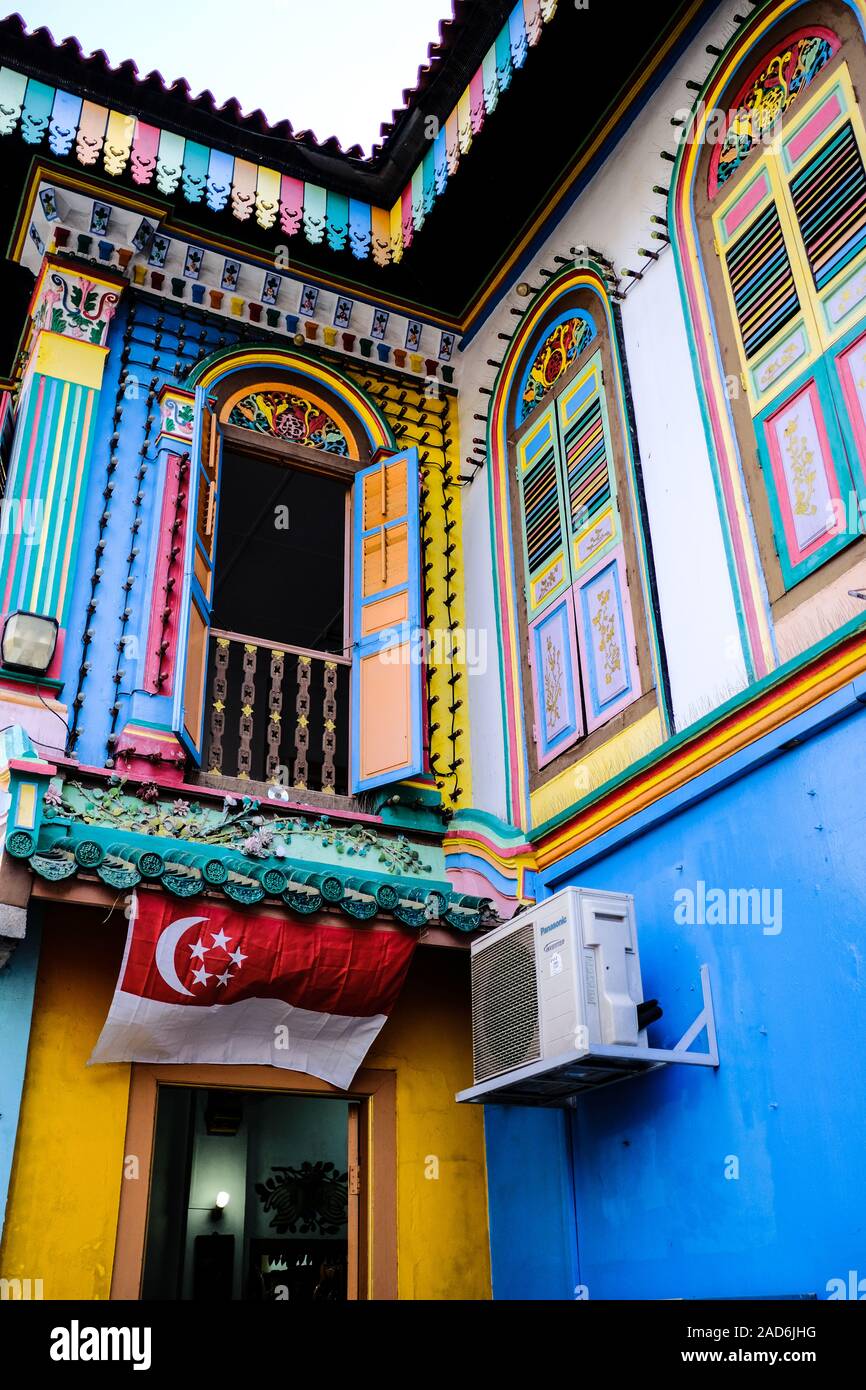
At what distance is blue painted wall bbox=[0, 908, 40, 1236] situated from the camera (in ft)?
15.5

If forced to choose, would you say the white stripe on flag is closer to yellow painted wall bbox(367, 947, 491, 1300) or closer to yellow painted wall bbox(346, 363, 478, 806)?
yellow painted wall bbox(367, 947, 491, 1300)

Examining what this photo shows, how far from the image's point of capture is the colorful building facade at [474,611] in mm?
4477

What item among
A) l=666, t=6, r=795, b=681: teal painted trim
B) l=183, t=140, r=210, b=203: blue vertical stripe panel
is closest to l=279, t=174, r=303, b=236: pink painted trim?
l=183, t=140, r=210, b=203: blue vertical stripe panel

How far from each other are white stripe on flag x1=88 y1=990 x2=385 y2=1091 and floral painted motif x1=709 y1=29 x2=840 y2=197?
4106 millimetres

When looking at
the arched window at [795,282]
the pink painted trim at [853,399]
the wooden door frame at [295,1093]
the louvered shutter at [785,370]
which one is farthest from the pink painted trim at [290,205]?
the wooden door frame at [295,1093]

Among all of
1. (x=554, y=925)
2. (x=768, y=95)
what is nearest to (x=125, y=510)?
(x=554, y=925)

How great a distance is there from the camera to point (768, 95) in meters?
5.30

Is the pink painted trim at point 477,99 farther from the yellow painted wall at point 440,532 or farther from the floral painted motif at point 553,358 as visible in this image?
the yellow painted wall at point 440,532

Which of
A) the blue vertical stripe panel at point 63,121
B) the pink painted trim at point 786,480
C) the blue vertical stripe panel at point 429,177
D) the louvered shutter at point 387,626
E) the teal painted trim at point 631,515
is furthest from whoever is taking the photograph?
the blue vertical stripe panel at point 429,177

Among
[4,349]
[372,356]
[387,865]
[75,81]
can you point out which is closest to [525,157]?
[372,356]

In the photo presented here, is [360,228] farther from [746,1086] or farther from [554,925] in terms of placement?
[746,1086]

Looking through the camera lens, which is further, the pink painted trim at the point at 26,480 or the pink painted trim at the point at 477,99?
the pink painted trim at the point at 477,99

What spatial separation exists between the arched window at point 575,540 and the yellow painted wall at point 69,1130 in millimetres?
2286
